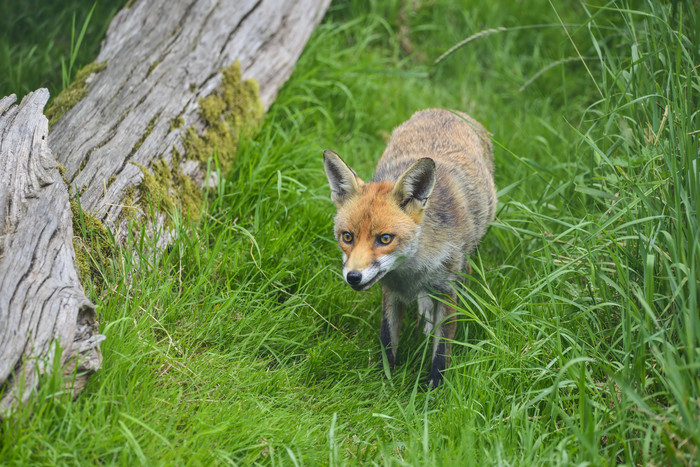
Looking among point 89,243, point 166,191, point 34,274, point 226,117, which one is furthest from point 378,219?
point 226,117

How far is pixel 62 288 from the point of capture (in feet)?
9.75

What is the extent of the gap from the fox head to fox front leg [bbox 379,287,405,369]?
17.8 inches

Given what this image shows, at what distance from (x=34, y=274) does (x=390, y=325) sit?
2.20 metres

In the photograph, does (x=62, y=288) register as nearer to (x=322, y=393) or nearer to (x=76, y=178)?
(x=76, y=178)

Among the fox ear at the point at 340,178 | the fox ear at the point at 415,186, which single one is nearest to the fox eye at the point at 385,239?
the fox ear at the point at 415,186

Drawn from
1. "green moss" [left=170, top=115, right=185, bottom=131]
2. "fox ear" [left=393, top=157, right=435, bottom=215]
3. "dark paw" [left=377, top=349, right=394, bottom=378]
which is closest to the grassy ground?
"dark paw" [left=377, top=349, right=394, bottom=378]

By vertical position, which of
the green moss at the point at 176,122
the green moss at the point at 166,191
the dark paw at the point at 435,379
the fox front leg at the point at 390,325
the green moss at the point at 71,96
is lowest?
the dark paw at the point at 435,379

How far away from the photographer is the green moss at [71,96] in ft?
14.6

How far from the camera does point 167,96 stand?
4707 millimetres

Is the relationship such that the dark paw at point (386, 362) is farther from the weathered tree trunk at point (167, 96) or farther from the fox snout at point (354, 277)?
the weathered tree trunk at point (167, 96)

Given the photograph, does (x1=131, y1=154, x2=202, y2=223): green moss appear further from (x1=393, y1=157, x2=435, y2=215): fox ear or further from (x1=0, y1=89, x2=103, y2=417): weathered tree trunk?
(x1=393, y1=157, x2=435, y2=215): fox ear

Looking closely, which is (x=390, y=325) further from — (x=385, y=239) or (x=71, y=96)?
(x=71, y=96)

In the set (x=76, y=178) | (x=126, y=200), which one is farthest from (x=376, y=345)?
(x=76, y=178)

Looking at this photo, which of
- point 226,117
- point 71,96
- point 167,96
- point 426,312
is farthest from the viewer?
point 226,117
